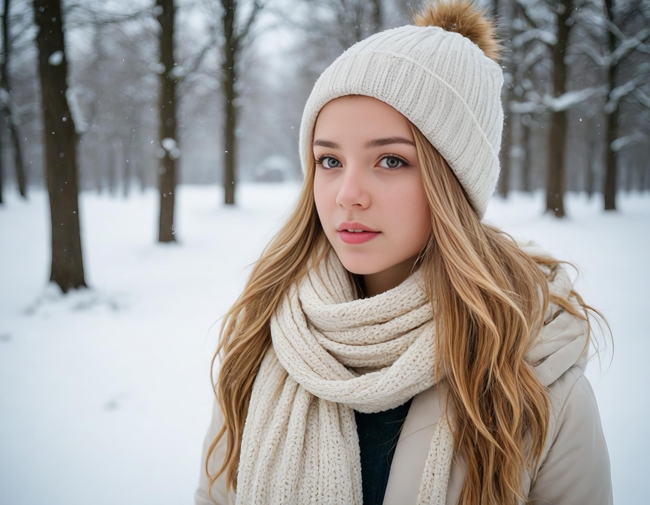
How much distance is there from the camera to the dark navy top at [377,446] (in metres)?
1.43

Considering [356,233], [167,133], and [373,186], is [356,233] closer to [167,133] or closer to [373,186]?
[373,186]

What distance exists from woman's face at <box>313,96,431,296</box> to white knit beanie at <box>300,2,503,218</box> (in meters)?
0.06

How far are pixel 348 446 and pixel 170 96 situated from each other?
8.51 meters

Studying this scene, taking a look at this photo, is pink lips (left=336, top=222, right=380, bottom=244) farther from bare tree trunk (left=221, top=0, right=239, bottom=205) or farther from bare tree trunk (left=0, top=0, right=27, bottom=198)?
bare tree trunk (left=221, top=0, right=239, bottom=205)

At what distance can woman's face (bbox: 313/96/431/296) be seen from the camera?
133 centimetres

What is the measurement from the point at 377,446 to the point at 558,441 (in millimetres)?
612

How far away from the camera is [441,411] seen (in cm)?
134

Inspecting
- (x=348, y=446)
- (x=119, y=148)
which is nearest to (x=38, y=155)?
(x=119, y=148)

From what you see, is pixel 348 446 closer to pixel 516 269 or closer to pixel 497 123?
pixel 516 269

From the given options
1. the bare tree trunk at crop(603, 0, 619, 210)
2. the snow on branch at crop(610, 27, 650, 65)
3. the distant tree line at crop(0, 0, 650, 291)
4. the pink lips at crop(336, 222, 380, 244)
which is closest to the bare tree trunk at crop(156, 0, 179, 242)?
the distant tree line at crop(0, 0, 650, 291)

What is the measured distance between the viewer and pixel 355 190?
1.33 meters

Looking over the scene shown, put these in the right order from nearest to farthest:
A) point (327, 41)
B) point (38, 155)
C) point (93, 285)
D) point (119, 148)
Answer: point (93, 285), point (327, 41), point (119, 148), point (38, 155)

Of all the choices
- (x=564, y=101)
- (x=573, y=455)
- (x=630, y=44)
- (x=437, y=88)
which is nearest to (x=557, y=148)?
(x=564, y=101)

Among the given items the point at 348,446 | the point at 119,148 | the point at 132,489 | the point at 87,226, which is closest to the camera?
the point at 348,446
